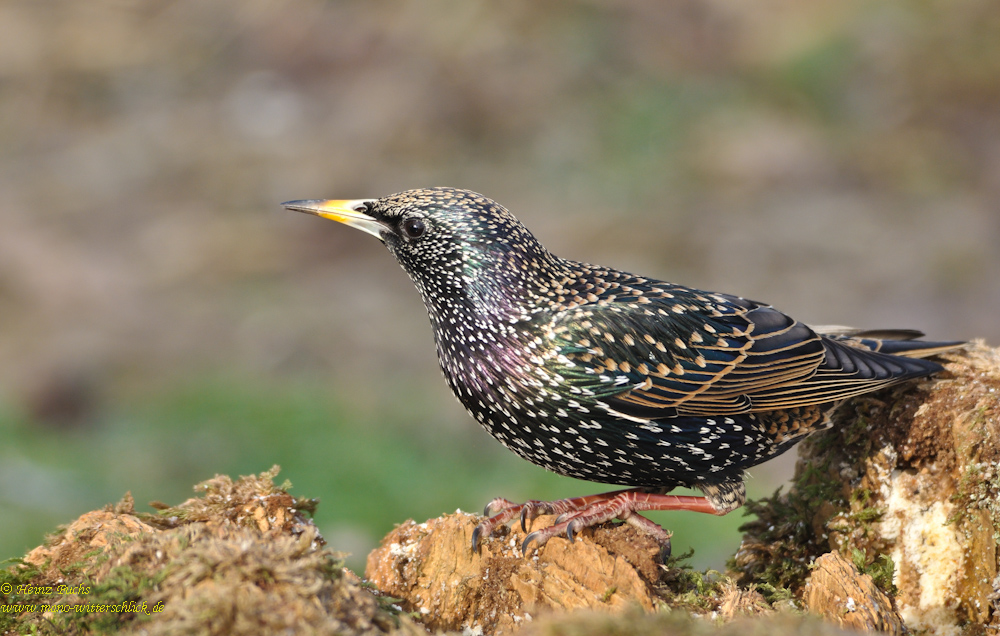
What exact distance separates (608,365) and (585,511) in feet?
2.20

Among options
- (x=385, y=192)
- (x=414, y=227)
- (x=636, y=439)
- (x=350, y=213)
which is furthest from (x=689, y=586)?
(x=385, y=192)

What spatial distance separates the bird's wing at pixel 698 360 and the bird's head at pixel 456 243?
13.7 inches

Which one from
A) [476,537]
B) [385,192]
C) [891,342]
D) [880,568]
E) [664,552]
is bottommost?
[880,568]

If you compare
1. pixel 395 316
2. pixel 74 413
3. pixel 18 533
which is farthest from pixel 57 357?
pixel 395 316

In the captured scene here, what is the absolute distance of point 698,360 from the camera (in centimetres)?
413

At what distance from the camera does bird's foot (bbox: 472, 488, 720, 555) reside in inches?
146

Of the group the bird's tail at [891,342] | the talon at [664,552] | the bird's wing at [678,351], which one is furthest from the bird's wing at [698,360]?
the talon at [664,552]

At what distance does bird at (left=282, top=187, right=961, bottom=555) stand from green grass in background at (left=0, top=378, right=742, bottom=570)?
3082 millimetres

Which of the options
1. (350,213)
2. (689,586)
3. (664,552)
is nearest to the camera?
(689,586)

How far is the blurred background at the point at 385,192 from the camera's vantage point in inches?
342

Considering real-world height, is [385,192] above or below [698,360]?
above

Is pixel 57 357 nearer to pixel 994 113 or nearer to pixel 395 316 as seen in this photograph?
pixel 395 316

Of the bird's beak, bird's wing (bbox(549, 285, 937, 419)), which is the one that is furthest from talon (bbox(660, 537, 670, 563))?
the bird's beak

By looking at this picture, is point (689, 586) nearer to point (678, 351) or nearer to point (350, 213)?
point (678, 351)
